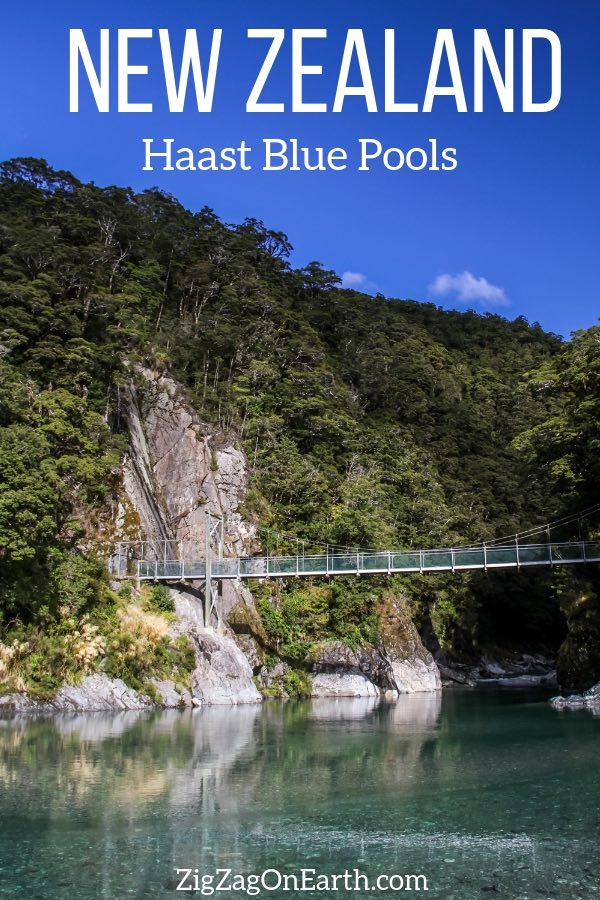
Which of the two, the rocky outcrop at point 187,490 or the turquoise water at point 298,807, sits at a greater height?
the rocky outcrop at point 187,490

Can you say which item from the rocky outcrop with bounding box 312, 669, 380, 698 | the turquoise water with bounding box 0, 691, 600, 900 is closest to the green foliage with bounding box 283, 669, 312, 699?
the rocky outcrop with bounding box 312, 669, 380, 698

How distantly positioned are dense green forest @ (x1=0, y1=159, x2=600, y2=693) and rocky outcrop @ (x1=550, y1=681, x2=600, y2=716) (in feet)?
9.08

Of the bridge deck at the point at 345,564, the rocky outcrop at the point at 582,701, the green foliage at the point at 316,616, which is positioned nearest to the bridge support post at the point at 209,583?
the bridge deck at the point at 345,564

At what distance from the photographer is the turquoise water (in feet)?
21.5

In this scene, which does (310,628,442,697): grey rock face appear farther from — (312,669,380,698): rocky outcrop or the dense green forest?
the dense green forest

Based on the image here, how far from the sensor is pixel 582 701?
856 inches

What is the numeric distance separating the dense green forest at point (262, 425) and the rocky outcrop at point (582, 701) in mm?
2768

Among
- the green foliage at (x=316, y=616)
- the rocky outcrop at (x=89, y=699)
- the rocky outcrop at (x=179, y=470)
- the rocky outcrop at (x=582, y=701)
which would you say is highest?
the rocky outcrop at (x=179, y=470)

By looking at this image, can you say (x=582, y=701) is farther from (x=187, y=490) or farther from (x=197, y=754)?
(x=187, y=490)

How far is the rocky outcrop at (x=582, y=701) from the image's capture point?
69.8 ft

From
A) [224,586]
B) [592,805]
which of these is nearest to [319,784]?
[592,805]

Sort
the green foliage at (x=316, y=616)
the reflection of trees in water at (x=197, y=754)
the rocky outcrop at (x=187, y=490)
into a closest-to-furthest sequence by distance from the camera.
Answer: the reflection of trees in water at (x=197, y=754)
the rocky outcrop at (x=187, y=490)
the green foliage at (x=316, y=616)

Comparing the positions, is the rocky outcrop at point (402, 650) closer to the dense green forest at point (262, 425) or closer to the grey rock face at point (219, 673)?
the dense green forest at point (262, 425)

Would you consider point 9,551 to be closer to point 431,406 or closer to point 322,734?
point 322,734
